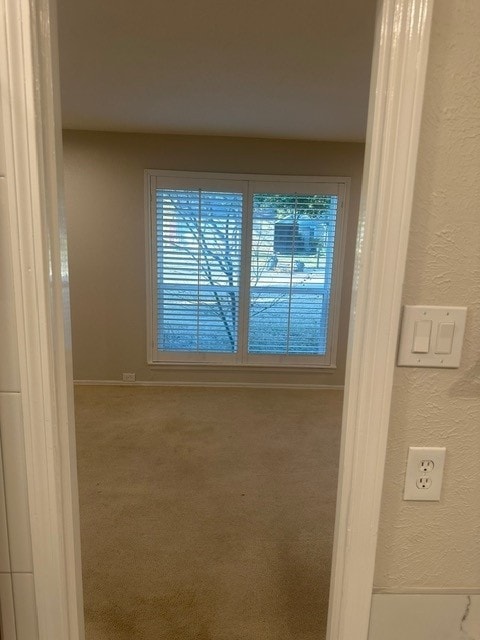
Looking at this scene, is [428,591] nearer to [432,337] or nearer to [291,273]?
[432,337]

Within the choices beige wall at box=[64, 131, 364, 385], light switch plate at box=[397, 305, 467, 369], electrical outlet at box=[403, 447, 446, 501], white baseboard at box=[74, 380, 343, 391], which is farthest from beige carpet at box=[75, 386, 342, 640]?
light switch plate at box=[397, 305, 467, 369]

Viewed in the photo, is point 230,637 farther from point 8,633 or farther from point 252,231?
point 252,231

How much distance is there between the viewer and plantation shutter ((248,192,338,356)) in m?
3.85

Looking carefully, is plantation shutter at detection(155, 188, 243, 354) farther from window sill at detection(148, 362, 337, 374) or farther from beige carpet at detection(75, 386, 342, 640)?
beige carpet at detection(75, 386, 342, 640)

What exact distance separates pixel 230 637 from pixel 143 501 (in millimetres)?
975

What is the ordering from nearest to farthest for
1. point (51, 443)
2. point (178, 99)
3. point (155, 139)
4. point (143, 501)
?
point (51, 443)
point (143, 501)
point (178, 99)
point (155, 139)

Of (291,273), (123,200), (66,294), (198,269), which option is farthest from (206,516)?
(123,200)

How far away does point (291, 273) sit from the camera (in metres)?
3.94

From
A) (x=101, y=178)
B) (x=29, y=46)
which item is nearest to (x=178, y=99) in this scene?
(x=101, y=178)

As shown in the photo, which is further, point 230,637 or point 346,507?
point 230,637

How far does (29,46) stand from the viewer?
26.1 inches

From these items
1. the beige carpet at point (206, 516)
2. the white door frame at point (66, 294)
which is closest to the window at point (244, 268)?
the beige carpet at point (206, 516)

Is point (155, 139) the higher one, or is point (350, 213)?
point (155, 139)

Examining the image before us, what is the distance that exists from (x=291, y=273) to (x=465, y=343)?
3187 millimetres
